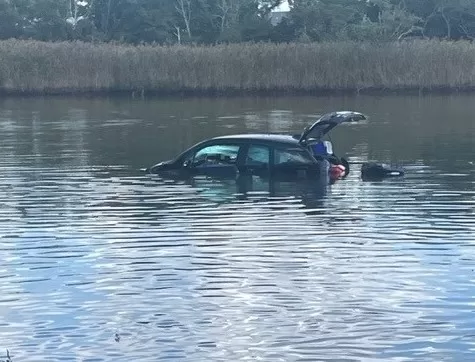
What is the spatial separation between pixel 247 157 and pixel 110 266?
997cm

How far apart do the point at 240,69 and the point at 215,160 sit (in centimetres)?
2979

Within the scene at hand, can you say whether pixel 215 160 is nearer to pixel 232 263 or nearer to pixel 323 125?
pixel 323 125

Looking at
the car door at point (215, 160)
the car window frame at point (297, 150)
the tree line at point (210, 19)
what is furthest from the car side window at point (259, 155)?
the tree line at point (210, 19)

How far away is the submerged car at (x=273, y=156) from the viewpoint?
25.7m

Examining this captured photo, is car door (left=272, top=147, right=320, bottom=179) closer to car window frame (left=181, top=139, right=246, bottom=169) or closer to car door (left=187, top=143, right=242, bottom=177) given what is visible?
car window frame (left=181, top=139, right=246, bottom=169)

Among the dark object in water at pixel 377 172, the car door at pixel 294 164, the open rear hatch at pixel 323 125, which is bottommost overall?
the dark object in water at pixel 377 172

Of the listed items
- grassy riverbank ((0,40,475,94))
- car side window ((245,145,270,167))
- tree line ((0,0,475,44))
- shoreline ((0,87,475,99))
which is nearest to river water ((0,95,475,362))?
car side window ((245,145,270,167))

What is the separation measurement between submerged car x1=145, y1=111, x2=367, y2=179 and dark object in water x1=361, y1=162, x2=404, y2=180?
44cm

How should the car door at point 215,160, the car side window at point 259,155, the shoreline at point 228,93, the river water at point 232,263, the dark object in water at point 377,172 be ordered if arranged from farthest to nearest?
the shoreline at point 228,93 < the dark object in water at point 377,172 < the car door at point 215,160 < the car side window at point 259,155 < the river water at point 232,263

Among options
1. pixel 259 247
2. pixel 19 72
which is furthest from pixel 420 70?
pixel 259 247

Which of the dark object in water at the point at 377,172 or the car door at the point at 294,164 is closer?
the car door at the point at 294,164

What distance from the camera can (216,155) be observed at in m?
26.7

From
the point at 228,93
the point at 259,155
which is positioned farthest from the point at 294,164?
the point at 228,93

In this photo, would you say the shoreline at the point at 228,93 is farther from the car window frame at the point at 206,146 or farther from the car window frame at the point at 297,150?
the car window frame at the point at 297,150
